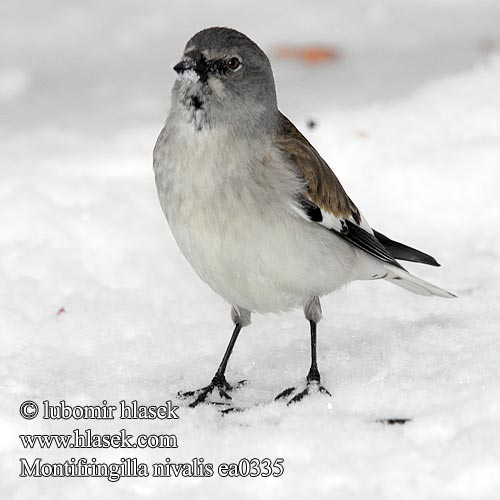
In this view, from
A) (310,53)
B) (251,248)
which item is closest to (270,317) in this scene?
(251,248)

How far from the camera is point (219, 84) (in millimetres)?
4969

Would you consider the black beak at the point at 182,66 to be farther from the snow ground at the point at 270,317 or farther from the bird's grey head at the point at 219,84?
the snow ground at the point at 270,317

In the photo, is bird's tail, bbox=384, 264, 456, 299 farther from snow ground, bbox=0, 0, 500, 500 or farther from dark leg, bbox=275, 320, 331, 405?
dark leg, bbox=275, 320, 331, 405

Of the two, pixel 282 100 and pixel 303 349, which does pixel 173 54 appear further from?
pixel 303 349

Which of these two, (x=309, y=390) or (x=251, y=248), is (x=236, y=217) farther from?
(x=309, y=390)

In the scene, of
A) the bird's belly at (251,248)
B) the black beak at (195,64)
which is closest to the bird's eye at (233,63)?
the black beak at (195,64)

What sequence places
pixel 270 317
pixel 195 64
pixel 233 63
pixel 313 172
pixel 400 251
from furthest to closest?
pixel 270 317 → pixel 400 251 → pixel 313 172 → pixel 233 63 → pixel 195 64

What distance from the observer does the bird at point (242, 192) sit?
15.8 ft

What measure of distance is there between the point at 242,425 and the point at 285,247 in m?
0.87

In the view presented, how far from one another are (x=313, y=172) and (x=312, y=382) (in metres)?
1.04

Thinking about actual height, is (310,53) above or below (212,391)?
above

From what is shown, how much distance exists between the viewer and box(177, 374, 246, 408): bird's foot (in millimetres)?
5082

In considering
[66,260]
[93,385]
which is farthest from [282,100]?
[93,385]

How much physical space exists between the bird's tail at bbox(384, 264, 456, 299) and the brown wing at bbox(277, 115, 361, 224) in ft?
1.71
